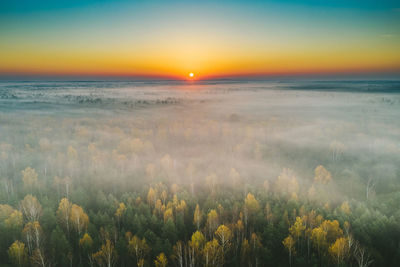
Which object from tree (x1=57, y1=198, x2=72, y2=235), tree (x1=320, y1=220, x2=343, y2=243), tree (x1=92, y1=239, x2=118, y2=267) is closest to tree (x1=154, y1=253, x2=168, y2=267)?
tree (x1=92, y1=239, x2=118, y2=267)

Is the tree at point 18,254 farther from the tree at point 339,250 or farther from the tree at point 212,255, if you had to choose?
the tree at point 339,250

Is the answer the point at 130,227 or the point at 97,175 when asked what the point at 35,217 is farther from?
the point at 97,175

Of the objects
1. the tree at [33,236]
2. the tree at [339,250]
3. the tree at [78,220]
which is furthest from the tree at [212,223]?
the tree at [33,236]

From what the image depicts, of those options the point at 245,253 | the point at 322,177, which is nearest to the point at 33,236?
the point at 245,253

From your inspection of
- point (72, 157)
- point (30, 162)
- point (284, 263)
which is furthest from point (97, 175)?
point (284, 263)

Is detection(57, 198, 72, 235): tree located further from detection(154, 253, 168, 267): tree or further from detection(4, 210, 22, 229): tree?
detection(154, 253, 168, 267): tree

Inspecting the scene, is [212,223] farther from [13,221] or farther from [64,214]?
[13,221]
